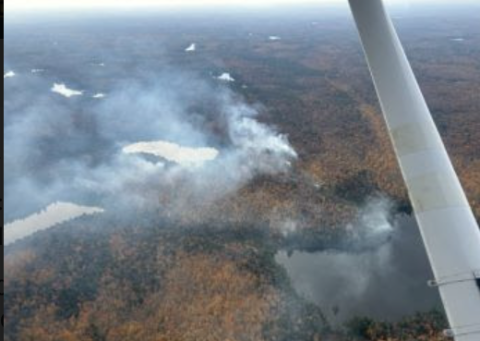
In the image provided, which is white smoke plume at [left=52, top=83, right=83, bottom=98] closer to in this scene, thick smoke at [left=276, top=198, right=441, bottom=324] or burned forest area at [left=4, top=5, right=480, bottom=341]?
burned forest area at [left=4, top=5, right=480, bottom=341]

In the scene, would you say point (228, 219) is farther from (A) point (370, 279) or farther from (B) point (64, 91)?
(B) point (64, 91)

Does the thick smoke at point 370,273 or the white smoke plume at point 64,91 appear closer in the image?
the thick smoke at point 370,273

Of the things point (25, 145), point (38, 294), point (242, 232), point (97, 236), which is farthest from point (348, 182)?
point (25, 145)

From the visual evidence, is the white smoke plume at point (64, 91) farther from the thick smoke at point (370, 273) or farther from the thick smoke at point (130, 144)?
the thick smoke at point (370, 273)

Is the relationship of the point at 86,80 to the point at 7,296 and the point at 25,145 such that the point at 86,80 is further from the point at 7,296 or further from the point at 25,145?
the point at 7,296

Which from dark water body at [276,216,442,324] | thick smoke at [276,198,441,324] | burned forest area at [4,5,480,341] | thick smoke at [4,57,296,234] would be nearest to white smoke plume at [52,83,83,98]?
thick smoke at [4,57,296,234]

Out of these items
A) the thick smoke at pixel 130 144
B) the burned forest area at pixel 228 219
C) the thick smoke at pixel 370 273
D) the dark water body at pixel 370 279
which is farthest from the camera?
the thick smoke at pixel 130 144

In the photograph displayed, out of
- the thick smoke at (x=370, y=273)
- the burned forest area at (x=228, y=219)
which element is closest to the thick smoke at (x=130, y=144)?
the burned forest area at (x=228, y=219)
